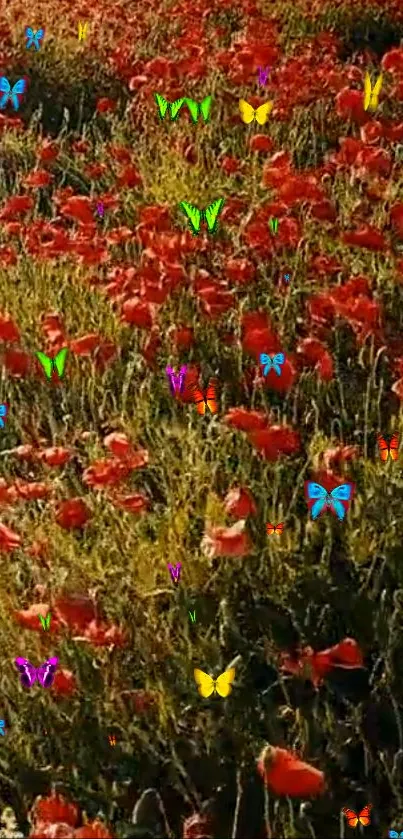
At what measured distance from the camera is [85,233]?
333 centimetres

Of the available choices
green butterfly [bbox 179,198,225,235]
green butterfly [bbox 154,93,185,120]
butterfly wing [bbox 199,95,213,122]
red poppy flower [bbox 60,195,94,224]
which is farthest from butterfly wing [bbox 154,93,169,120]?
red poppy flower [bbox 60,195,94,224]

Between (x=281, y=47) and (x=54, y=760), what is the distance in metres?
4.29

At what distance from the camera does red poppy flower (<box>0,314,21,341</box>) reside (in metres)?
2.86

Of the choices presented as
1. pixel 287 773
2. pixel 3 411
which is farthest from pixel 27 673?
pixel 3 411

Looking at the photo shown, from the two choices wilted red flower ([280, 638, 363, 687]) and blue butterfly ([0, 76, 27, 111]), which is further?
blue butterfly ([0, 76, 27, 111])

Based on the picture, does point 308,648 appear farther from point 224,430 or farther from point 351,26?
point 351,26

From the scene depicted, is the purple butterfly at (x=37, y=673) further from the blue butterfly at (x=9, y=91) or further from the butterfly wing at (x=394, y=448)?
the blue butterfly at (x=9, y=91)

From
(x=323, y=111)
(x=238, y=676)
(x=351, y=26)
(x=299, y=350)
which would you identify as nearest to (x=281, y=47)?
(x=351, y=26)

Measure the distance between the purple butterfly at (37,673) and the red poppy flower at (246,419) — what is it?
65cm

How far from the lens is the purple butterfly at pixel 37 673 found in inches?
76.5

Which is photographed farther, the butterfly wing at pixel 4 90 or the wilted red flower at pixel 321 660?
the butterfly wing at pixel 4 90

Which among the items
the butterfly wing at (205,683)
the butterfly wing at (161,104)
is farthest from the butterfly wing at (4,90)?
the butterfly wing at (205,683)

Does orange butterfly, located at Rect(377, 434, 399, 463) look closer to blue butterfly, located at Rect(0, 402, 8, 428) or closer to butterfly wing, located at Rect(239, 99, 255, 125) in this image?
blue butterfly, located at Rect(0, 402, 8, 428)

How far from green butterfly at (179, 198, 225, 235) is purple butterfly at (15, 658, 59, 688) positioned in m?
1.74
